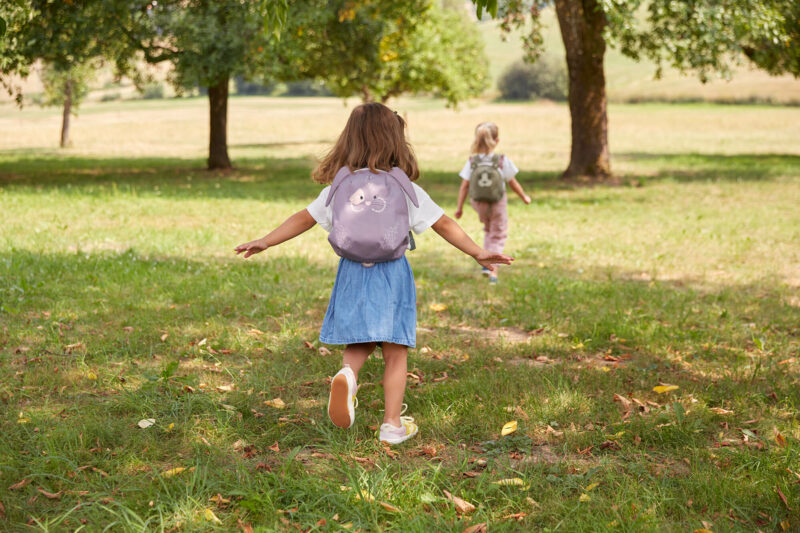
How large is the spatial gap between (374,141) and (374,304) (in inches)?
34.1

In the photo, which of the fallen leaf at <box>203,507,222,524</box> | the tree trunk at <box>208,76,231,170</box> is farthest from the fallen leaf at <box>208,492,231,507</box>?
the tree trunk at <box>208,76,231,170</box>

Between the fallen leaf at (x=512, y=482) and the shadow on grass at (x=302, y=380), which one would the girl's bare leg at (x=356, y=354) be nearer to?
the shadow on grass at (x=302, y=380)

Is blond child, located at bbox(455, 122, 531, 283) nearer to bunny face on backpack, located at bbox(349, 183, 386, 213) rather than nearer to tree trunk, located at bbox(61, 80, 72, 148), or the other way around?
bunny face on backpack, located at bbox(349, 183, 386, 213)

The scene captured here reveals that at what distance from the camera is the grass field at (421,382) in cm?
329

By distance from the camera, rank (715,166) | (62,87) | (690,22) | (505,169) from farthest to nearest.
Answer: (62,87) < (715,166) < (690,22) < (505,169)

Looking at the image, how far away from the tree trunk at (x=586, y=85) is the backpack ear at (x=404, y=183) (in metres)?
14.3

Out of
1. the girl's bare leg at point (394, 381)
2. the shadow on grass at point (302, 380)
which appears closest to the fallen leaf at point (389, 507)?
the shadow on grass at point (302, 380)

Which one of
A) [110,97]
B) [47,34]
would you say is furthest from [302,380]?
[110,97]

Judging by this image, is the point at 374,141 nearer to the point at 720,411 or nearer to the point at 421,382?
the point at 421,382

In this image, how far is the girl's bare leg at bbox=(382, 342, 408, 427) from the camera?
4.00 meters

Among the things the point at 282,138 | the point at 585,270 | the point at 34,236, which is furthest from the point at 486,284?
the point at 282,138

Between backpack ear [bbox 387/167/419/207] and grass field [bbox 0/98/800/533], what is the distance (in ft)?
4.20

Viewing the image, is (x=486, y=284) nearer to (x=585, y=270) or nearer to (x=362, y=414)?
(x=585, y=270)

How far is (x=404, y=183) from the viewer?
13.0ft
